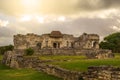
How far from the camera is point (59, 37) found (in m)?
79.3

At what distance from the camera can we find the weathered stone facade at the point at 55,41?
A: 74625 millimetres

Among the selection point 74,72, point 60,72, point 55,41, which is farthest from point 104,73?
point 55,41

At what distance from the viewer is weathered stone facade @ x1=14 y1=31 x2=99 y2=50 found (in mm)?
74625

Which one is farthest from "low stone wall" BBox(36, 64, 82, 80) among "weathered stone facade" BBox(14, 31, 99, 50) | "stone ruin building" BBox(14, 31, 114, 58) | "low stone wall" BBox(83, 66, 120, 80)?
"weathered stone facade" BBox(14, 31, 99, 50)

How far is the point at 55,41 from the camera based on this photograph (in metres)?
79.2

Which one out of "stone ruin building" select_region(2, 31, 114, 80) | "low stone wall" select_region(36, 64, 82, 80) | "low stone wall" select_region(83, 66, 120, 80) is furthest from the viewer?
"low stone wall" select_region(36, 64, 82, 80)

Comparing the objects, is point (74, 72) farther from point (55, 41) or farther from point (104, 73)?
point (55, 41)

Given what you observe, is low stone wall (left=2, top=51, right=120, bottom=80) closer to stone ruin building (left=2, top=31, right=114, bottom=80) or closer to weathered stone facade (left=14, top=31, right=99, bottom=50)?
stone ruin building (left=2, top=31, right=114, bottom=80)

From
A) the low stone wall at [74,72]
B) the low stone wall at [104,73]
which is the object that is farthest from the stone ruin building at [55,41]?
the low stone wall at [104,73]

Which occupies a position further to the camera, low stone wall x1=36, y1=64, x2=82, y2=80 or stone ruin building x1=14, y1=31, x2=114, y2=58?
stone ruin building x1=14, y1=31, x2=114, y2=58

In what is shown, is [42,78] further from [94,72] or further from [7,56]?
[7,56]

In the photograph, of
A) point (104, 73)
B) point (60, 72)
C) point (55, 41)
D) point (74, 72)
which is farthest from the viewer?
point (55, 41)

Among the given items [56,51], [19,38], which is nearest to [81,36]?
[19,38]

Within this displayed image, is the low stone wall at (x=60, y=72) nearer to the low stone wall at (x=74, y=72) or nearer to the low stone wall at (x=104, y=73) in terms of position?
the low stone wall at (x=74, y=72)
